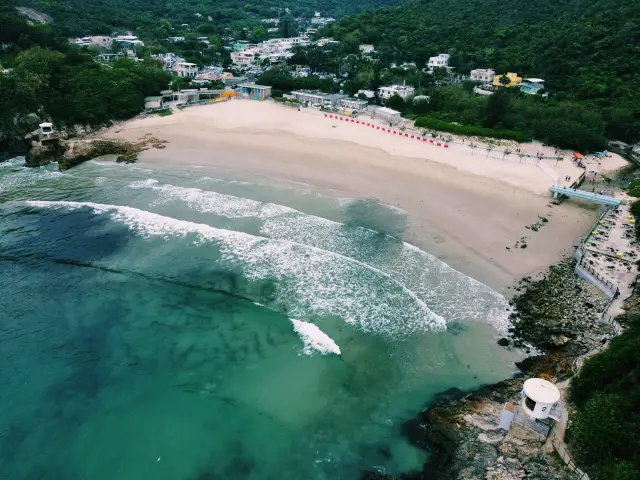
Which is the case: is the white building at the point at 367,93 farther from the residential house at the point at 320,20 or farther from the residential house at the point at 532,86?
the residential house at the point at 320,20

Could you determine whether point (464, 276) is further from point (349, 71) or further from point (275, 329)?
point (349, 71)

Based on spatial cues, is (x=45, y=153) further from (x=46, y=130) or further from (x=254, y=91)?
(x=254, y=91)

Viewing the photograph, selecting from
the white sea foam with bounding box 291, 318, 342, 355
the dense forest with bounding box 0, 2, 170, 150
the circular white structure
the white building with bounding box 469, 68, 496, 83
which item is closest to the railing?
the circular white structure

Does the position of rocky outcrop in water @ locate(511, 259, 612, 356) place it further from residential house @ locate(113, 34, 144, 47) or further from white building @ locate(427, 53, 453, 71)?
residential house @ locate(113, 34, 144, 47)

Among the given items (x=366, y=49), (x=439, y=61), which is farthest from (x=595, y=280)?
(x=366, y=49)

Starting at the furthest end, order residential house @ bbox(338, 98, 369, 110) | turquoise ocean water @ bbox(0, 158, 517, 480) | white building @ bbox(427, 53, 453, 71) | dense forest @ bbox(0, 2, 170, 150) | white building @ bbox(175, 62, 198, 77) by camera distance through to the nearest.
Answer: white building @ bbox(175, 62, 198, 77)
white building @ bbox(427, 53, 453, 71)
residential house @ bbox(338, 98, 369, 110)
dense forest @ bbox(0, 2, 170, 150)
turquoise ocean water @ bbox(0, 158, 517, 480)

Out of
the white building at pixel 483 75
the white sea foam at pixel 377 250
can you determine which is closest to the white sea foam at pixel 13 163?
the white sea foam at pixel 377 250
